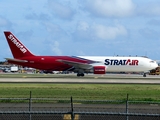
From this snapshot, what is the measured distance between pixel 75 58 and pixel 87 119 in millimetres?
55151

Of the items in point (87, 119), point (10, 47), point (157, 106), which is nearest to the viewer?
point (87, 119)

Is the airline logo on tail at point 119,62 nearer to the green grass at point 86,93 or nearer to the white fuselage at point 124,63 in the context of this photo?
the white fuselage at point 124,63

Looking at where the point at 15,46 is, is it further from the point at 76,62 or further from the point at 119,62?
the point at 119,62

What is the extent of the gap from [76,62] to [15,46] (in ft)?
37.2

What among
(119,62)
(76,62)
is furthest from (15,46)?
(119,62)

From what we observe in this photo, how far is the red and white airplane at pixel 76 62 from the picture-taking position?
68856 millimetres

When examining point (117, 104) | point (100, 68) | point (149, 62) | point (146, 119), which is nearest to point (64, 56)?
point (100, 68)

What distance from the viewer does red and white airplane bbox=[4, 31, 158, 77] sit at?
6886 cm

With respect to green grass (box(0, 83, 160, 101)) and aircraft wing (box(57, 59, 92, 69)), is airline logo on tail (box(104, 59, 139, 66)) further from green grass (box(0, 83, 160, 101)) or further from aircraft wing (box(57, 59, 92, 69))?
green grass (box(0, 83, 160, 101))

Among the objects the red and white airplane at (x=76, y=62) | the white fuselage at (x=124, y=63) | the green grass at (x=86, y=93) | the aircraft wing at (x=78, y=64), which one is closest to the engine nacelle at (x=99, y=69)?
the red and white airplane at (x=76, y=62)

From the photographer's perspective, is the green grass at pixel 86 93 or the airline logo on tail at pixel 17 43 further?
the airline logo on tail at pixel 17 43

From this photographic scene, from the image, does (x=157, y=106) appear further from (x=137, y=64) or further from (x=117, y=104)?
(x=137, y=64)

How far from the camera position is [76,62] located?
7012 centimetres

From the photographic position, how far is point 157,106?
22.3 m
